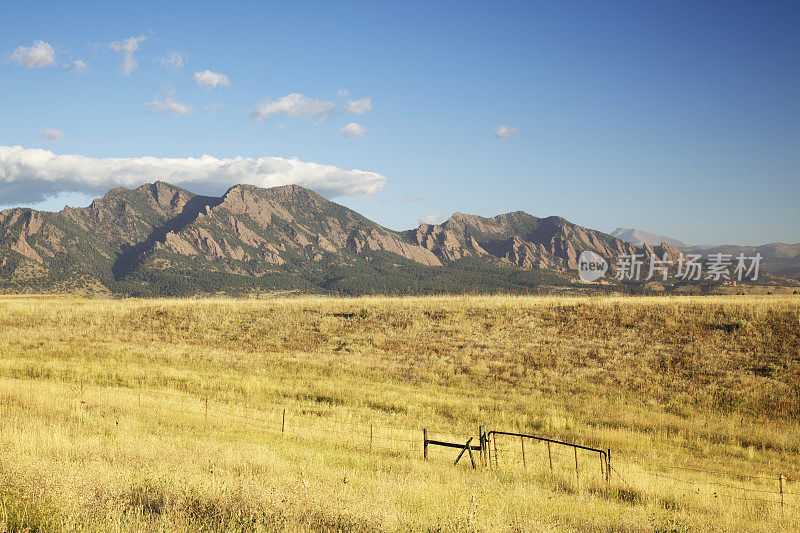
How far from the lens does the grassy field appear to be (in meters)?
7.37

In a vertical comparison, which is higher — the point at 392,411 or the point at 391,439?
the point at 391,439

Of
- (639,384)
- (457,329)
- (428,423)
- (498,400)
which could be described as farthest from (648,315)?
(428,423)

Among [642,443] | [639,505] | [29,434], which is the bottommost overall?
[642,443]

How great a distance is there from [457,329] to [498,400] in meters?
15.0

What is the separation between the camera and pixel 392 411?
870 inches

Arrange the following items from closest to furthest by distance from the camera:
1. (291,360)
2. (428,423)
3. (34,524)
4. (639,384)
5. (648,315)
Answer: (34,524) < (428,423) < (639,384) < (291,360) < (648,315)

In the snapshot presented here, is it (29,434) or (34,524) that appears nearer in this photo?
(34,524)

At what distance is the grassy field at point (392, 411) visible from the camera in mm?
7371

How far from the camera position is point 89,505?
258 inches

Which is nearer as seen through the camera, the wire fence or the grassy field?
the grassy field

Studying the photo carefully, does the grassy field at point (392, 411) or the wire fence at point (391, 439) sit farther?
the wire fence at point (391, 439)

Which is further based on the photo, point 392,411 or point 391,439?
point 392,411

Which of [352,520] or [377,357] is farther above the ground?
[352,520]

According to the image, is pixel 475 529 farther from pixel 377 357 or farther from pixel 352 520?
pixel 377 357
